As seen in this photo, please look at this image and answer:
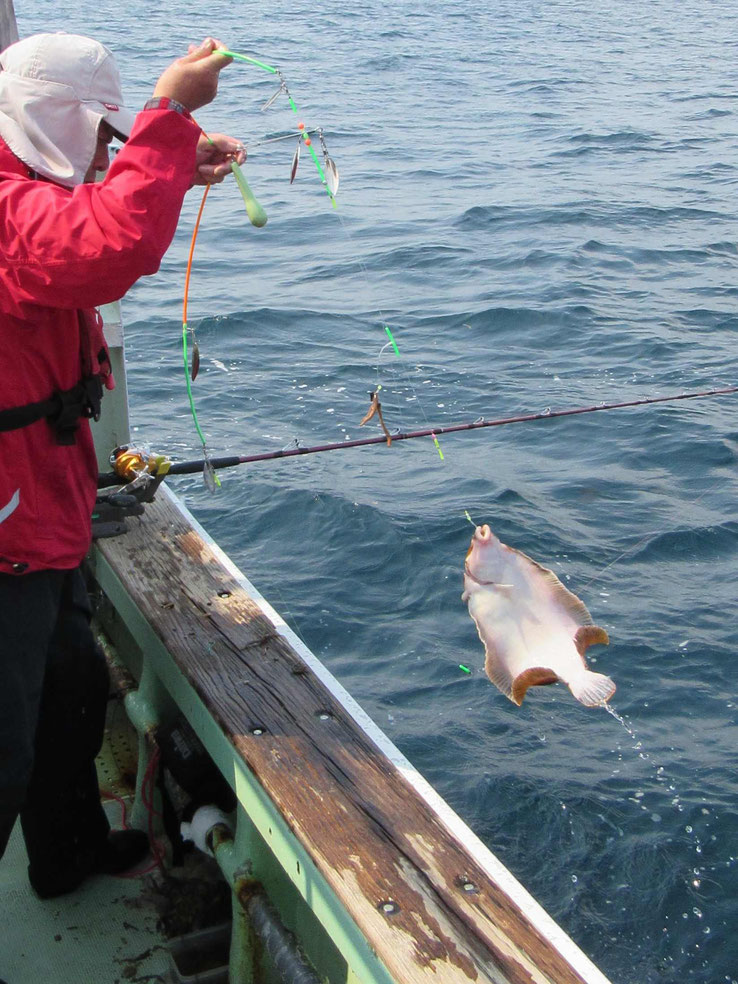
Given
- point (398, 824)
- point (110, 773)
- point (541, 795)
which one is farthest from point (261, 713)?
point (541, 795)

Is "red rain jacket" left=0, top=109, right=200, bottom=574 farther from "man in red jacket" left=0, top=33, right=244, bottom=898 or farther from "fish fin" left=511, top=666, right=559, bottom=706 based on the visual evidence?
"fish fin" left=511, top=666, right=559, bottom=706

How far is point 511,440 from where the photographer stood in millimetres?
7352

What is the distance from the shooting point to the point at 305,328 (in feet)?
30.3

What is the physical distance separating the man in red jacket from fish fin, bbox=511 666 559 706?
114 cm

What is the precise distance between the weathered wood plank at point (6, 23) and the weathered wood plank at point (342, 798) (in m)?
1.96

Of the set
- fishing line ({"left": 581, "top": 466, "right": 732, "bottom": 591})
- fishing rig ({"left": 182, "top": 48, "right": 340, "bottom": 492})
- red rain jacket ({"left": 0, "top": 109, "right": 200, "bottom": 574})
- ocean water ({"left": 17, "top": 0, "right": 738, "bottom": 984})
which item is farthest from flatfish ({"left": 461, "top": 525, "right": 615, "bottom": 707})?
fishing line ({"left": 581, "top": 466, "right": 732, "bottom": 591})

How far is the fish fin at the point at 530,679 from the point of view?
2.94 meters

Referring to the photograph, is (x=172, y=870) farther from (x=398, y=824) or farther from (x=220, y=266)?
(x=220, y=266)

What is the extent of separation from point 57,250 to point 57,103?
39cm

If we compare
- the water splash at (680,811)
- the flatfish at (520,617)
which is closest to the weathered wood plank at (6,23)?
the flatfish at (520,617)

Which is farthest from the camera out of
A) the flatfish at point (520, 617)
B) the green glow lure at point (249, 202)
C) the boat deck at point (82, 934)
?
the flatfish at point (520, 617)

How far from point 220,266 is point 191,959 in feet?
28.8

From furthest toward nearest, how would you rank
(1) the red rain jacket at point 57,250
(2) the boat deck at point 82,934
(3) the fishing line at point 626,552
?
(3) the fishing line at point 626,552, (2) the boat deck at point 82,934, (1) the red rain jacket at point 57,250

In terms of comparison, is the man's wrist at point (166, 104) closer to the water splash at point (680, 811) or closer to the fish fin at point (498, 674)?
the fish fin at point (498, 674)
